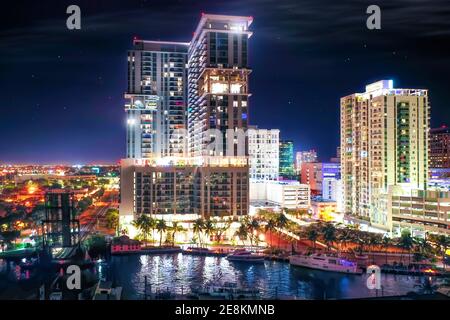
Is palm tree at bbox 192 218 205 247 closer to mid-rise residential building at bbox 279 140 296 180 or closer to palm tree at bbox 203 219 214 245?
palm tree at bbox 203 219 214 245

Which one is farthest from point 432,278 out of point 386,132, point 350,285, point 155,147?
point 155,147

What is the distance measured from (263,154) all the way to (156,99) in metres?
9.06

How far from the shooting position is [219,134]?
1716 centimetres

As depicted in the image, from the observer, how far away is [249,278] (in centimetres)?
1062

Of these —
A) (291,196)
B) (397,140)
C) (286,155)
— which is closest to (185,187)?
(291,196)

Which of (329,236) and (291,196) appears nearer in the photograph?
(329,236)

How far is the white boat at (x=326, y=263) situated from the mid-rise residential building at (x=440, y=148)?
991 inches

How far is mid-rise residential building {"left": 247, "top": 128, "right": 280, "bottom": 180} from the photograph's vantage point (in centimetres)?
3000

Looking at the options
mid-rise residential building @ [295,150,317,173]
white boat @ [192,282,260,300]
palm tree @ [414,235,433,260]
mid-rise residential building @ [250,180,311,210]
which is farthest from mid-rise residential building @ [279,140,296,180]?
white boat @ [192,282,260,300]

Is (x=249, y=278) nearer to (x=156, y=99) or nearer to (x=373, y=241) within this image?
(x=373, y=241)

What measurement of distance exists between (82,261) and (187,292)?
3.76m

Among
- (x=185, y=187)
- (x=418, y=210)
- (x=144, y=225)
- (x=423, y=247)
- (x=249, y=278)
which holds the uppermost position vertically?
(x=185, y=187)

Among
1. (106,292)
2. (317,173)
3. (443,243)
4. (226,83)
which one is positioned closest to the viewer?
(106,292)

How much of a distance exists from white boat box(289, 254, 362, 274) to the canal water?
0.57 ft
